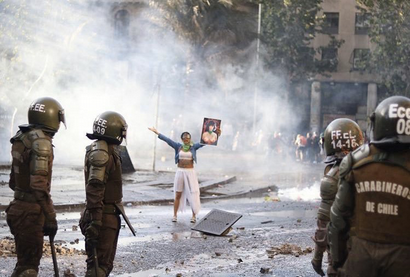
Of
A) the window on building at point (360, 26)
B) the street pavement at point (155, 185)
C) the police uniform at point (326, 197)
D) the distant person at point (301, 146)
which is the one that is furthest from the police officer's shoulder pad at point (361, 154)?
the window on building at point (360, 26)

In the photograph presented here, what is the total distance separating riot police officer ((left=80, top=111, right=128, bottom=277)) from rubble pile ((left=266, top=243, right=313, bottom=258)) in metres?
3.69

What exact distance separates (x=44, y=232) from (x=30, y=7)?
23463 millimetres

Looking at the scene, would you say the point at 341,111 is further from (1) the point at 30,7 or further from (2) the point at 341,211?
(2) the point at 341,211

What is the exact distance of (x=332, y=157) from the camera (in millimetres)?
6605

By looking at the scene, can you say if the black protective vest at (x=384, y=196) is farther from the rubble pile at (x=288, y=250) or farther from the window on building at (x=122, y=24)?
the window on building at (x=122, y=24)

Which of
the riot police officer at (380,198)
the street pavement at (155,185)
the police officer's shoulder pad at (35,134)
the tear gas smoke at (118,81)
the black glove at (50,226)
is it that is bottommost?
the street pavement at (155,185)

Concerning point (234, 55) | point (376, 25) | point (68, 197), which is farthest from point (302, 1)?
point (68, 197)

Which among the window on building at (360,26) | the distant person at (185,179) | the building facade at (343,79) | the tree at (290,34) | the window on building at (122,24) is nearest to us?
the distant person at (185,179)

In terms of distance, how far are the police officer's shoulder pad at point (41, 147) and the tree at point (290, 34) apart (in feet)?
135

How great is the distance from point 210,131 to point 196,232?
7.69ft

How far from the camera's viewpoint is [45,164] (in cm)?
613

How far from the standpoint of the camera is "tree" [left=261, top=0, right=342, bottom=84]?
154 feet

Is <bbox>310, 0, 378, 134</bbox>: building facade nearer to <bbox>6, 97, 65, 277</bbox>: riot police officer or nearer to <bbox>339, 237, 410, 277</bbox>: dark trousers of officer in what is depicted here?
<bbox>6, 97, 65, 277</bbox>: riot police officer

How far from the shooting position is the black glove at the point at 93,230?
20.3 feet
